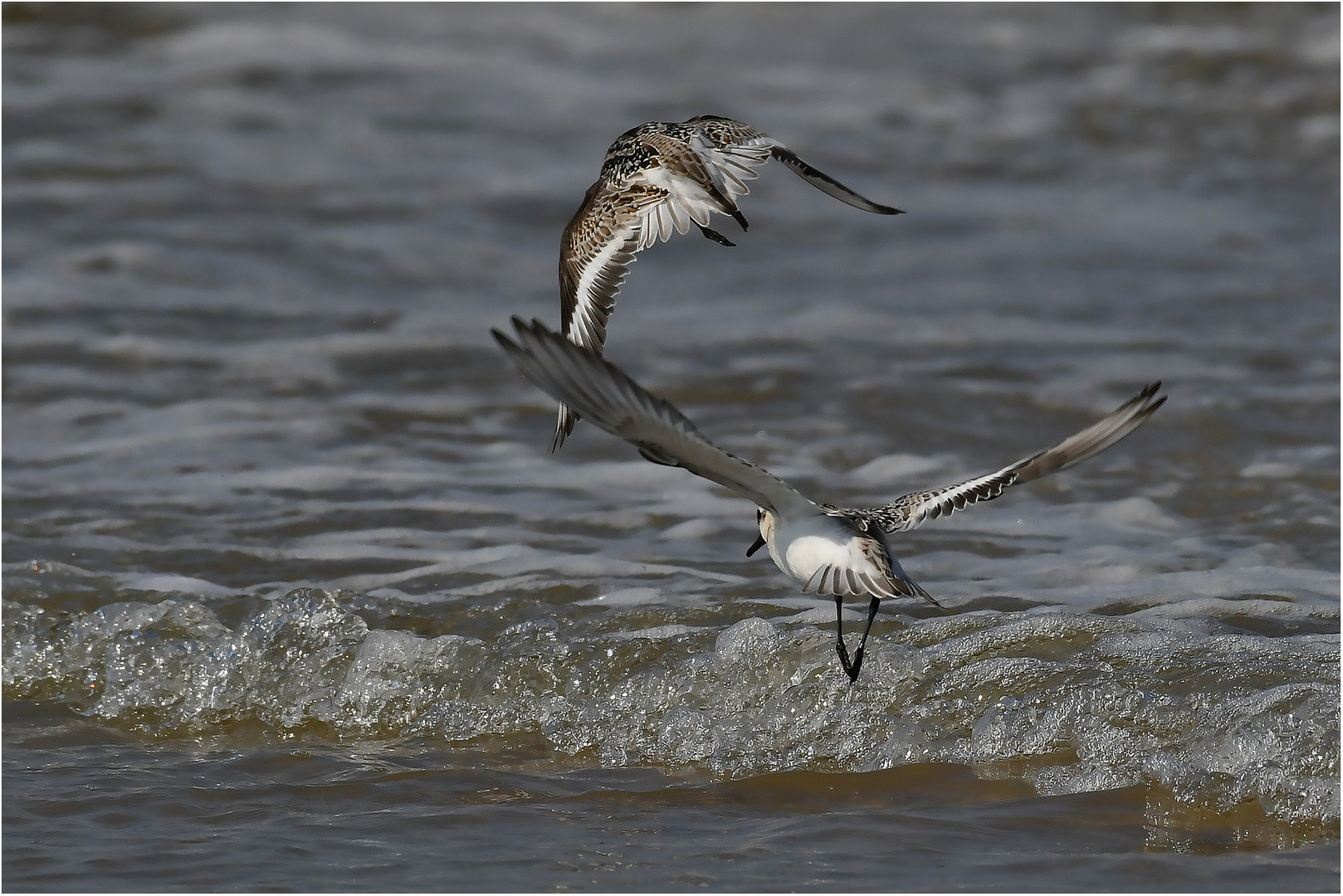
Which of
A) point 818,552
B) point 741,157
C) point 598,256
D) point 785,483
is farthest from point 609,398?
point 741,157

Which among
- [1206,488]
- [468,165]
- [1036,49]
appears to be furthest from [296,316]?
[1036,49]

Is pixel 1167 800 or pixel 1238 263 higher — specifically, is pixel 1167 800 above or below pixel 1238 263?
below

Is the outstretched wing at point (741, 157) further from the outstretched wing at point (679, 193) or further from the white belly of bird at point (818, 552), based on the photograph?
the white belly of bird at point (818, 552)

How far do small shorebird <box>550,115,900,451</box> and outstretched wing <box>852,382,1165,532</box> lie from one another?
0.96 m

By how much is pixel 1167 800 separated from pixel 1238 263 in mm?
5929

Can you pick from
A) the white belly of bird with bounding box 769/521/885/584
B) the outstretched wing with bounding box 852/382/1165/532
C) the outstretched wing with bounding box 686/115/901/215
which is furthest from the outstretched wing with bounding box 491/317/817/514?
the outstretched wing with bounding box 686/115/901/215

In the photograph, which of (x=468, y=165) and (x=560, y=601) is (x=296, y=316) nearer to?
(x=468, y=165)

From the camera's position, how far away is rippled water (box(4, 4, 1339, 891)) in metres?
3.76

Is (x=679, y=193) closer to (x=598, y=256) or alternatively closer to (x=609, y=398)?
(x=598, y=256)

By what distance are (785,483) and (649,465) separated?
112 inches

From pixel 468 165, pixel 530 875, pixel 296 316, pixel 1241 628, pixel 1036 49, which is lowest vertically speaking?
pixel 530 875

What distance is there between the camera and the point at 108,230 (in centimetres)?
934

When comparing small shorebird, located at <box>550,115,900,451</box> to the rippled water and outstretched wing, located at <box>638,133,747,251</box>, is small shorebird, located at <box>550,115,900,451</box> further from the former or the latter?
the rippled water

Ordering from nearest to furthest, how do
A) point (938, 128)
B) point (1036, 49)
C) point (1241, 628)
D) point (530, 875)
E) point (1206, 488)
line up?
1. point (530, 875)
2. point (1241, 628)
3. point (1206, 488)
4. point (938, 128)
5. point (1036, 49)
